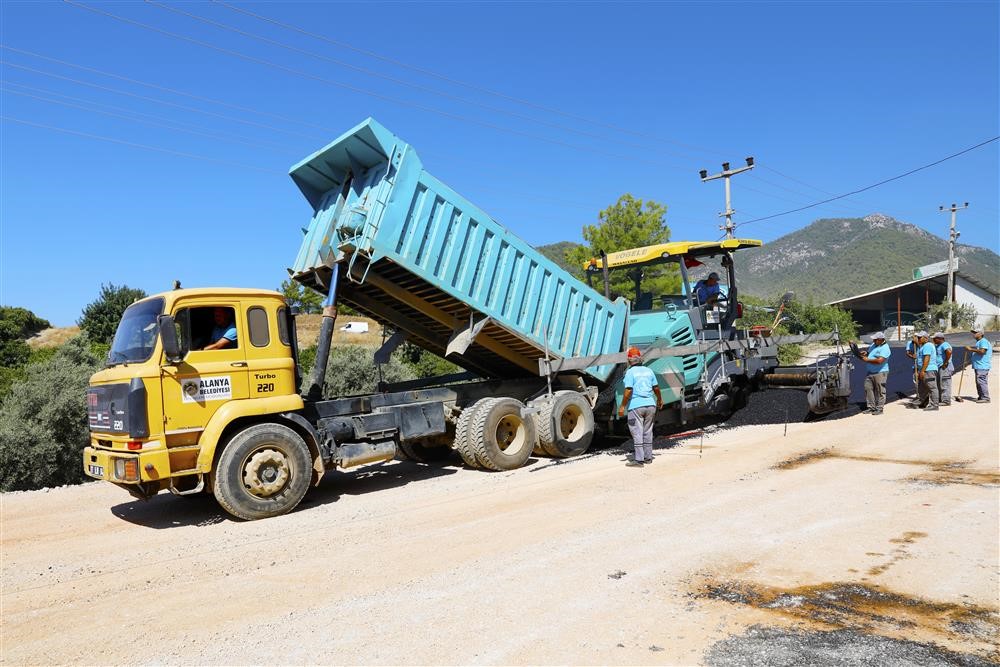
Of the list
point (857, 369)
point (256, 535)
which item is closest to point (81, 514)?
point (256, 535)

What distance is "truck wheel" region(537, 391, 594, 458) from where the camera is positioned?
360 inches

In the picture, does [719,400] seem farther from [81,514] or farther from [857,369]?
[81,514]

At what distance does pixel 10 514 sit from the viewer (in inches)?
298

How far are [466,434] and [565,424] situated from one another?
1.65 meters

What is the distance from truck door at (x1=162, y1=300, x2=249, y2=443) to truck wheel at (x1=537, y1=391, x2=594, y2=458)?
3.96 m

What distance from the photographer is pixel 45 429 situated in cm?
1084

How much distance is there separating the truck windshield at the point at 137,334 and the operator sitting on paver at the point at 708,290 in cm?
805

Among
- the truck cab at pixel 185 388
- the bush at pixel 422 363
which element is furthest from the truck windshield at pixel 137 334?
the bush at pixel 422 363

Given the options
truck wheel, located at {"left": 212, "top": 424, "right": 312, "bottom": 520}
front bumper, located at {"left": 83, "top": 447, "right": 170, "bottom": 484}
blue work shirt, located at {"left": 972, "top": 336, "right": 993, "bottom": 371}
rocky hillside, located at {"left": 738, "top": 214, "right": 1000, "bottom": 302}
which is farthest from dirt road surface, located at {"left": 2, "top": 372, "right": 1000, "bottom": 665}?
rocky hillside, located at {"left": 738, "top": 214, "right": 1000, "bottom": 302}

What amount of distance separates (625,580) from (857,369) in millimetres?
11783

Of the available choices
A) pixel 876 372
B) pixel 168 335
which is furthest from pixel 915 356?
pixel 168 335

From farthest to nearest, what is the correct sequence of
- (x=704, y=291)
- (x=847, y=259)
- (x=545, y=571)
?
(x=847, y=259), (x=704, y=291), (x=545, y=571)

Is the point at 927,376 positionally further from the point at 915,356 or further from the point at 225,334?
the point at 225,334

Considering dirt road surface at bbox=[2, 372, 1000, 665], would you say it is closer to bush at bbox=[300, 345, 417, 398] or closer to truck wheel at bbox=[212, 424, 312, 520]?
truck wheel at bbox=[212, 424, 312, 520]
